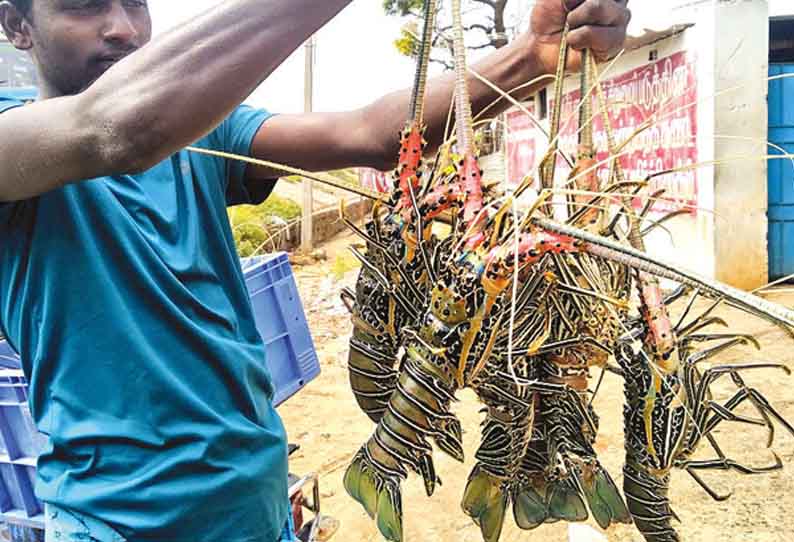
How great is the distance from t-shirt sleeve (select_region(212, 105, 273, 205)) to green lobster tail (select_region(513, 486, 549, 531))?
4.19 feet

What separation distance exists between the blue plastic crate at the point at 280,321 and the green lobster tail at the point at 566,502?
→ 1384 mm

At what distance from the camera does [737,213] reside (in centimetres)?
806

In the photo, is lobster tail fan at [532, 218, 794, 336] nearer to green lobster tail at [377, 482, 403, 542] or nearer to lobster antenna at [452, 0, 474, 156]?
lobster antenna at [452, 0, 474, 156]

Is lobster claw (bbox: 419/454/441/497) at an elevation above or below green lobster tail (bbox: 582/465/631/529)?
above

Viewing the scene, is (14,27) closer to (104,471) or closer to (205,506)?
(104,471)

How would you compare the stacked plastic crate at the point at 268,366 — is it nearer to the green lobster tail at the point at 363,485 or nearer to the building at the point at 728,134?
the green lobster tail at the point at 363,485

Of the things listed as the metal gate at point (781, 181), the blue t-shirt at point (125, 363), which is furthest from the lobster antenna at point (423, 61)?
the metal gate at point (781, 181)

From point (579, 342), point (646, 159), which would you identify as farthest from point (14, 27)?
point (646, 159)

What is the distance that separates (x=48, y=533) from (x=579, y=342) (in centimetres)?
127

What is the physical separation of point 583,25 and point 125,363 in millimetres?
1273

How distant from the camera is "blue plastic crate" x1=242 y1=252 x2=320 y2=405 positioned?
3375 mm

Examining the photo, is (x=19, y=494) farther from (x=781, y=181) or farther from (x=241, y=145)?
(x=781, y=181)

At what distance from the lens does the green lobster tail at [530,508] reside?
2.41 metres

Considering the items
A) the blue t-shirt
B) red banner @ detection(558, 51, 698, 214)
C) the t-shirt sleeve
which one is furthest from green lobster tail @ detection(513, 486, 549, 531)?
red banner @ detection(558, 51, 698, 214)
